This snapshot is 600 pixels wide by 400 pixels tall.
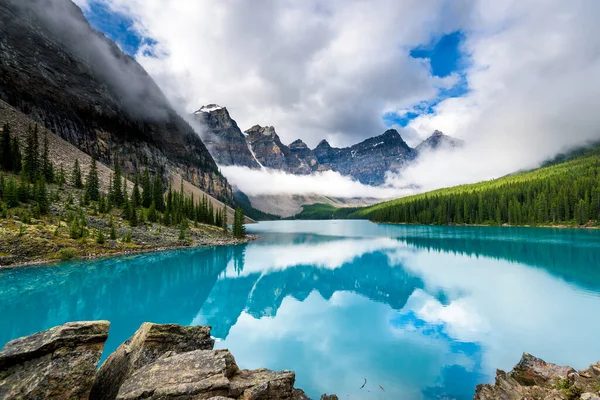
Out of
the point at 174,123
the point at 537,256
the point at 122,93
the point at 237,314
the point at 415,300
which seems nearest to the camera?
the point at 237,314

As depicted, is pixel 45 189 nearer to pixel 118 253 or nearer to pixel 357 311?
pixel 118 253

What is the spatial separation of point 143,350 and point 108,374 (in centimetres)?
119

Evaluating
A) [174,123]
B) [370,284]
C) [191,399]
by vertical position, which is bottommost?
[370,284]

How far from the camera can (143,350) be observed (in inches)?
331

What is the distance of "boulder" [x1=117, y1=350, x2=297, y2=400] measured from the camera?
6145 millimetres

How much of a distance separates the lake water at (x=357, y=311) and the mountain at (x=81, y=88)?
324 ft

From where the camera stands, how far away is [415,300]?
2569 cm

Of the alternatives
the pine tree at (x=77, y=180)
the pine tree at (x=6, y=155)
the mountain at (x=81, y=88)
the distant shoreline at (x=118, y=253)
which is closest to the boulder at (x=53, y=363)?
the distant shoreline at (x=118, y=253)

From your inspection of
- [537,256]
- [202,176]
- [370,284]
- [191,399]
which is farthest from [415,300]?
[202,176]

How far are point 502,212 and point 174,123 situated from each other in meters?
191

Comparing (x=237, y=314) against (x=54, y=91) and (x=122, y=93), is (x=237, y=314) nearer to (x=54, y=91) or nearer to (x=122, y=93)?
(x=54, y=91)

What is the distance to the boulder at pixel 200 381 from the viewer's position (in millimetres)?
6145

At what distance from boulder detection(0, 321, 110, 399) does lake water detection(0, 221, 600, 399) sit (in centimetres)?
863

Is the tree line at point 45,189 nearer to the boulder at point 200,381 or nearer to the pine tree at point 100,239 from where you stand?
the pine tree at point 100,239
